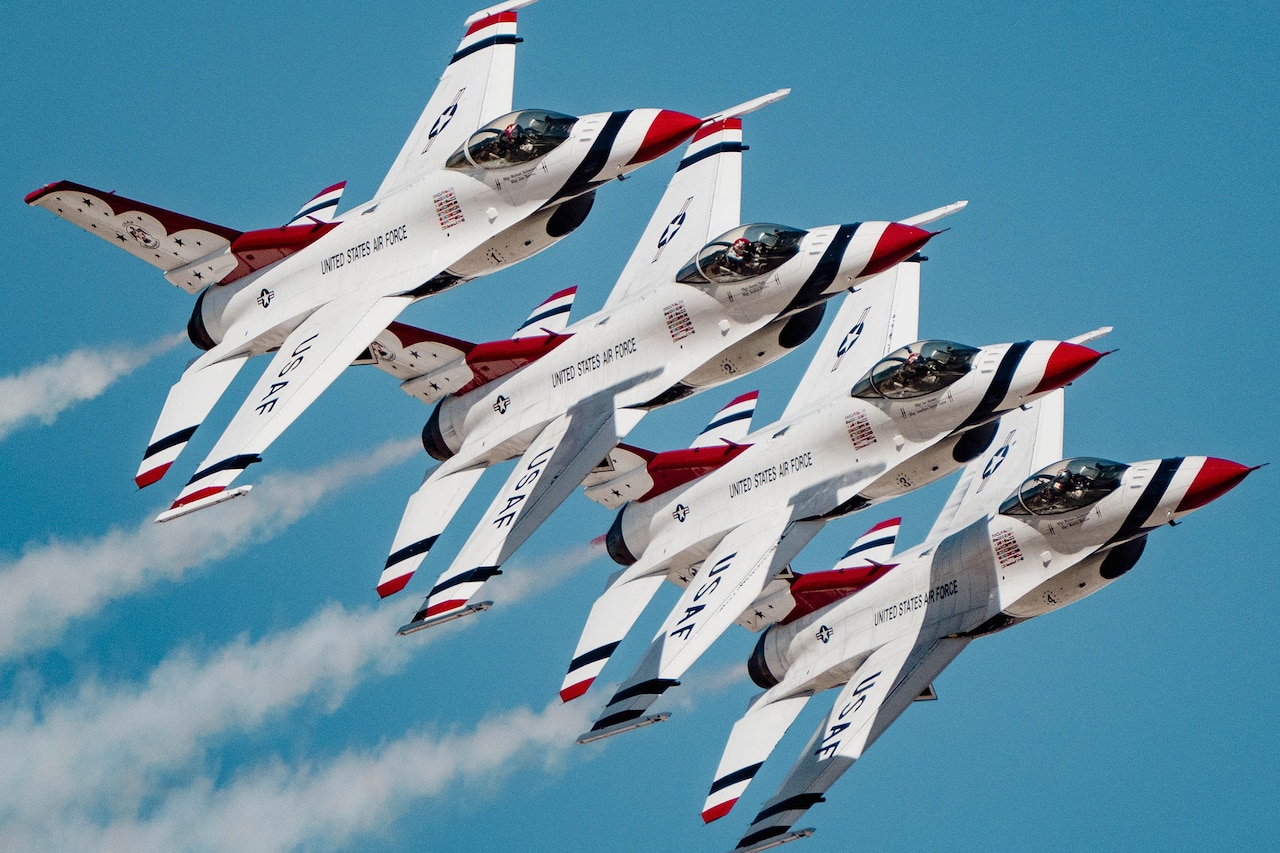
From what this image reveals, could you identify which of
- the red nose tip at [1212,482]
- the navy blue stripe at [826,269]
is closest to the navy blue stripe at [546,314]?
the navy blue stripe at [826,269]

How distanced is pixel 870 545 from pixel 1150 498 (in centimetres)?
952

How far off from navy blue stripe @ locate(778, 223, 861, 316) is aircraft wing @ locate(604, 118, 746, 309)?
3325 millimetres

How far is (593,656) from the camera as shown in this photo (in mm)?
47969

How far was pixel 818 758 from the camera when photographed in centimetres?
4916

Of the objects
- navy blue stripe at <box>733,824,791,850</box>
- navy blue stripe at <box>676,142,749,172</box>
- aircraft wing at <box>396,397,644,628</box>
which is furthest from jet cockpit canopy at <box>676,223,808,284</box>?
navy blue stripe at <box>733,824,791,850</box>

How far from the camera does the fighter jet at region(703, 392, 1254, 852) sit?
154 ft

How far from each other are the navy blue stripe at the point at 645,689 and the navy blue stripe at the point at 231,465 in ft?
26.9

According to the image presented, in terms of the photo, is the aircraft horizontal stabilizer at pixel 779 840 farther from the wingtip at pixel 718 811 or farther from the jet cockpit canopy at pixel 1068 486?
the jet cockpit canopy at pixel 1068 486

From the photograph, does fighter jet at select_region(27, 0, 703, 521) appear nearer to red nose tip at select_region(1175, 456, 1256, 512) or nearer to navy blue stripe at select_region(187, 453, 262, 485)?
navy blue stripe at select_region(187, 453, 262, 485)

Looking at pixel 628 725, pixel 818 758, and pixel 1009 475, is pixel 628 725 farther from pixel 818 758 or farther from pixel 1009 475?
pixel 1009 475

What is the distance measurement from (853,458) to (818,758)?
6137 mm

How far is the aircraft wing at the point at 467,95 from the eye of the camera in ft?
165

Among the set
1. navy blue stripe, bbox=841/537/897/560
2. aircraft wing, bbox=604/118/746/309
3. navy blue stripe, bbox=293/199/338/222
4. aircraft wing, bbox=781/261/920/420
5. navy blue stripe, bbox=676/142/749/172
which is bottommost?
navy blue stripe, bbox=841/537/897/560

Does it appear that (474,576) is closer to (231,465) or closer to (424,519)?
(424,519)
